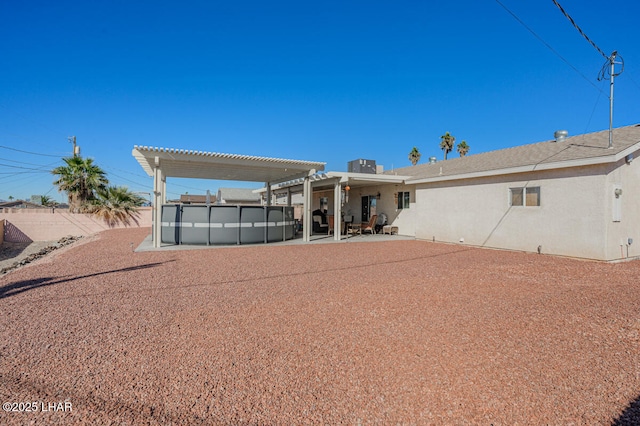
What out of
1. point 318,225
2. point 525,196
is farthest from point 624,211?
point 318,225

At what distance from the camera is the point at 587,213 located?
8586 mm

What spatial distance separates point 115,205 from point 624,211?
79.5 feet

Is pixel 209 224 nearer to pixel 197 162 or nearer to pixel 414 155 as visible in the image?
pixel 197 162

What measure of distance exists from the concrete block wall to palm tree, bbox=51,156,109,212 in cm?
86

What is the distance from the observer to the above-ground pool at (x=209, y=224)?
1221 cm

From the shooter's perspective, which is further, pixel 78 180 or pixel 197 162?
pixel 78 180

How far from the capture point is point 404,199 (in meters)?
15.7

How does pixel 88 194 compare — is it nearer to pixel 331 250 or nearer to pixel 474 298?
pixel 331 250

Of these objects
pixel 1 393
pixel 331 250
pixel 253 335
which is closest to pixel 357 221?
pixel 331 250

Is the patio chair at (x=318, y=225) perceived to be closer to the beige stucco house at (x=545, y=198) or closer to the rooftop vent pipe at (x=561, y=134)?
the beige stucco house at (x=545, y=198)

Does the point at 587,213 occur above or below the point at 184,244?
above

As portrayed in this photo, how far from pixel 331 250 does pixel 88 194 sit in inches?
677

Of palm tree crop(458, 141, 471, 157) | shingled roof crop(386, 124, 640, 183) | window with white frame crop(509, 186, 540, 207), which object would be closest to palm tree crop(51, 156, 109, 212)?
shingled roof crop(386, 124, 640, 183)

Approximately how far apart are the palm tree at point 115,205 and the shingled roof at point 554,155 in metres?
18.3
